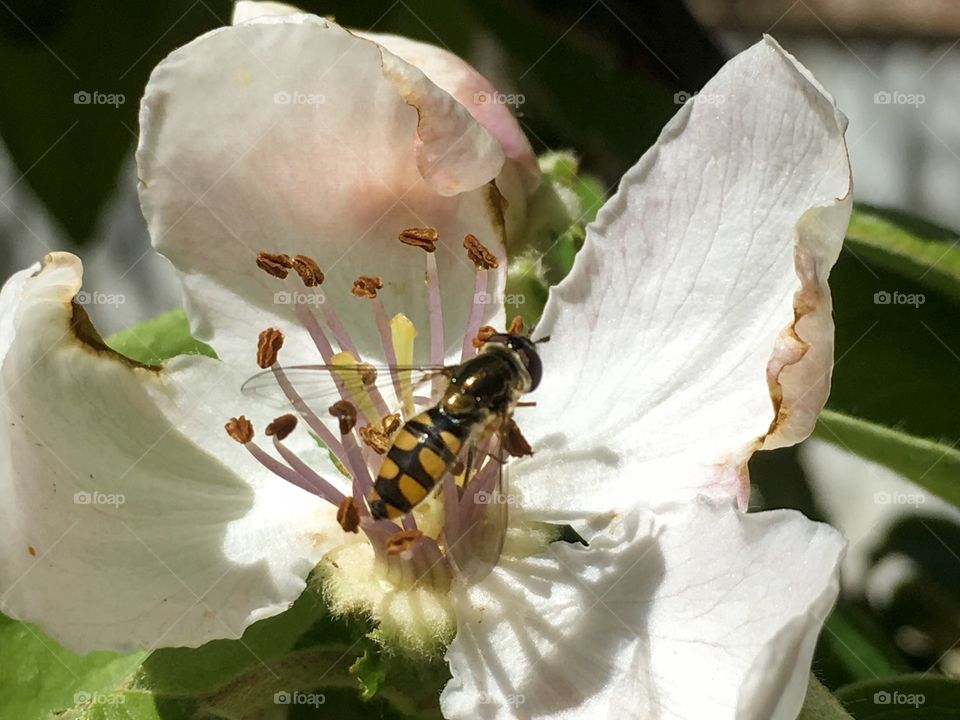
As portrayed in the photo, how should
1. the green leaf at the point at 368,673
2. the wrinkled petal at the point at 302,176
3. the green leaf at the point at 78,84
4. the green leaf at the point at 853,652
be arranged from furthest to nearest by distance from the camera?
the green leaf at the point at 78,84 < the green leaf at the point at 853,652 < the wrinkled petal at the point at 302,176 < the green leaf at the point at 368,673

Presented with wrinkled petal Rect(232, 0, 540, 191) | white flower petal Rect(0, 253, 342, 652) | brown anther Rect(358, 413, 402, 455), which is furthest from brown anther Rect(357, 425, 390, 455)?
wrinkled petal Rect(232, 0, 540, 191)

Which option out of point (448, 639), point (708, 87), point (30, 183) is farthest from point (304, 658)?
point (30, 183)

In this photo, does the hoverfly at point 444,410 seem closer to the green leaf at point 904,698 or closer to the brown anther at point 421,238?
the brown anther at point 421,238

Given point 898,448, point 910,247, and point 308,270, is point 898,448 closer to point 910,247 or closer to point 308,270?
point 910,247

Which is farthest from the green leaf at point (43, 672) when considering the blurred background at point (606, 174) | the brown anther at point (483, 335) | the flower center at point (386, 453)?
the blurred background at point (606, 174)

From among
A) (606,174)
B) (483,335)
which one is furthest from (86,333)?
(606,174)

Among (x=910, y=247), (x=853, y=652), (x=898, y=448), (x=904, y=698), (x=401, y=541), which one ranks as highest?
(x=910, y=247)

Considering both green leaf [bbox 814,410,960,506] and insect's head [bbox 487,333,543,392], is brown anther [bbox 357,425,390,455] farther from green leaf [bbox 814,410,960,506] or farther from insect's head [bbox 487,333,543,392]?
green leaf [bbox 814,410,960,506]

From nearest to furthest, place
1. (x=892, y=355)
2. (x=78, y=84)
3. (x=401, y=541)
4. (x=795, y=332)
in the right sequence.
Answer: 1. (x=795, y=332)
2. (x=401, y=541)
3. (x=892, y=355)
4. (x=78, y=84)
